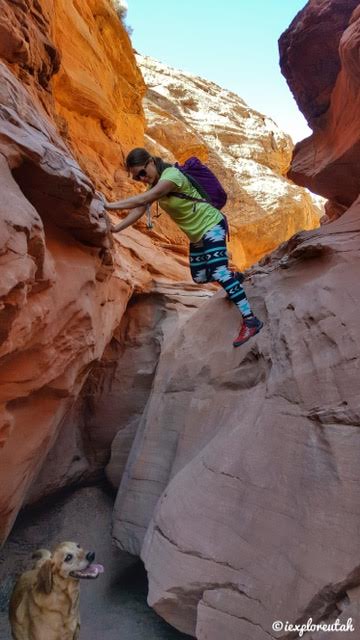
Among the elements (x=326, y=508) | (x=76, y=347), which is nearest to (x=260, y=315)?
(x=76, y=347)

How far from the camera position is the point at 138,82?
43.2 ft

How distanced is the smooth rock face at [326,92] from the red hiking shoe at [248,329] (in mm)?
3125

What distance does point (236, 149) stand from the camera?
23125 mm

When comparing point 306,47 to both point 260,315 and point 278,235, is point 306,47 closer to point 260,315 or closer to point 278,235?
point 260,315

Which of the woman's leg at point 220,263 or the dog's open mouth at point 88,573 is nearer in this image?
the dog's open mouth at point 88,573

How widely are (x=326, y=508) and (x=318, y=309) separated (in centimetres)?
197

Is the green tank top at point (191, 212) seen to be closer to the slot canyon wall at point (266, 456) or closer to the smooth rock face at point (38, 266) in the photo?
the smooth rock face at point (38, 266)

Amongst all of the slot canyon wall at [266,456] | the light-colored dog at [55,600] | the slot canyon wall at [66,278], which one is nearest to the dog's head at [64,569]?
the light-colored dog at [55,600]

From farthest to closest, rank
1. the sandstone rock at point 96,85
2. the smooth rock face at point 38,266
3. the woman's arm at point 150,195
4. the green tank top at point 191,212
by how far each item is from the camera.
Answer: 1. the sandstone rock at point 96,85
2. the green tank top at point 191,212
3. the woman's arm at point 150,195
4. the smooth rock face at point 38,266

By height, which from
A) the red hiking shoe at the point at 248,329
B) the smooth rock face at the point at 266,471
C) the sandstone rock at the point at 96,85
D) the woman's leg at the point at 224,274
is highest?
the sandstone rock at the point at 96,85

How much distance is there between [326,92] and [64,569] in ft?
24.7

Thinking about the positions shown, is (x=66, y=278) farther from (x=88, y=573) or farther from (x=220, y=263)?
(x=88, y=573)

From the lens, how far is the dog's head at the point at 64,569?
3.88 metres

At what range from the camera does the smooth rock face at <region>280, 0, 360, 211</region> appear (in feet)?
21.1
